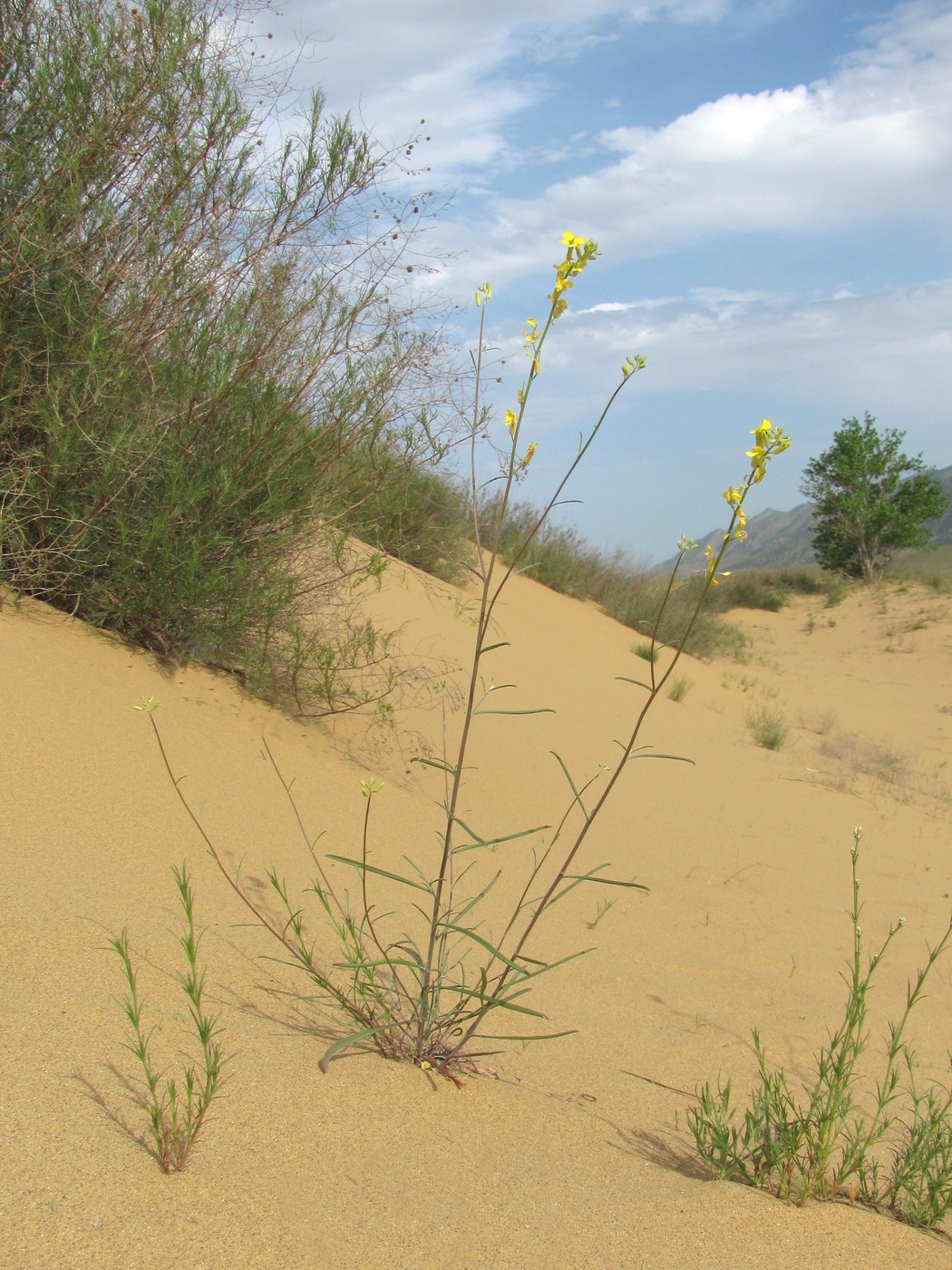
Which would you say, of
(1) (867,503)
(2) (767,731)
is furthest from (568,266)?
(1) (867,503)

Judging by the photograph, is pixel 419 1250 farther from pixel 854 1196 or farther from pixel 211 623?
pixel 211 623

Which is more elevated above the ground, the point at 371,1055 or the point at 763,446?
the point at 763,446

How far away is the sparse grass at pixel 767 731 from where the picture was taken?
339 inches

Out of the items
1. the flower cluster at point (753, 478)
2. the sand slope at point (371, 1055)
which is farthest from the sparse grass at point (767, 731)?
the flower cluster at point (753, 478)

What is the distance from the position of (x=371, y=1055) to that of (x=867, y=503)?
29281 mm

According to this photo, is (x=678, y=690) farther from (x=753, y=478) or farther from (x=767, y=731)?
(x=753, y=478)

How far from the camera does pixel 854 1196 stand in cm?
196

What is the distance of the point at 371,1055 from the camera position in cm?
217

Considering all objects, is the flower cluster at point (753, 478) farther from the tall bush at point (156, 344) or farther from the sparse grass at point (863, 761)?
the sparse grass at point (863, 761)

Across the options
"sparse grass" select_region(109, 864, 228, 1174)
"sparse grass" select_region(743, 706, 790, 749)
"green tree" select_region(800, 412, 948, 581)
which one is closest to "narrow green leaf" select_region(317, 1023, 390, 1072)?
"sparse grass" select_region(109, 864, 228, 1174)

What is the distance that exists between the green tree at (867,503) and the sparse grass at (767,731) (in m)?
19.4

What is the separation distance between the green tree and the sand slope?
22.7m

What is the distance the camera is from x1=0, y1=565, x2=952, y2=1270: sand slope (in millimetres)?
1528

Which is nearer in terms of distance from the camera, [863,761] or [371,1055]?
[371,1055]
